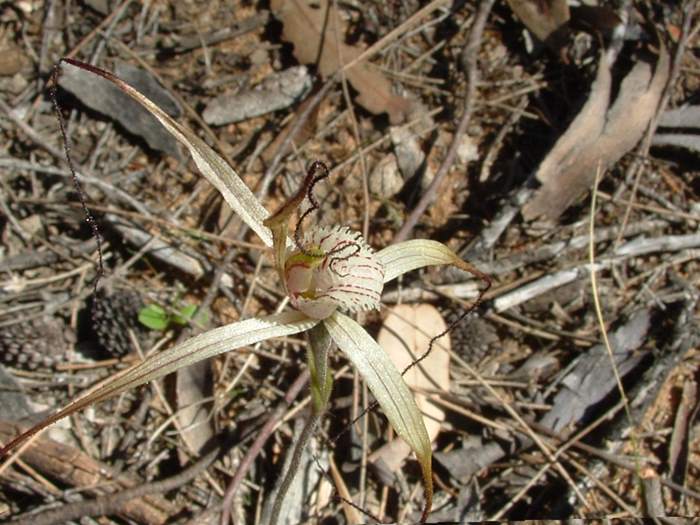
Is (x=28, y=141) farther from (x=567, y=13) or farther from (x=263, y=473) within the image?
(x=567, y=13)

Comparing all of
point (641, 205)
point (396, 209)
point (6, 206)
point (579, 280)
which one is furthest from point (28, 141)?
point (641, 205)

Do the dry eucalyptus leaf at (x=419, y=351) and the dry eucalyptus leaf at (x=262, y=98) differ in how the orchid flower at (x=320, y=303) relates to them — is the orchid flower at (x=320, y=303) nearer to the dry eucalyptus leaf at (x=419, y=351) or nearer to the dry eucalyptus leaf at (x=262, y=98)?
the dry eucalyptus leaf at (x=419, y=351)

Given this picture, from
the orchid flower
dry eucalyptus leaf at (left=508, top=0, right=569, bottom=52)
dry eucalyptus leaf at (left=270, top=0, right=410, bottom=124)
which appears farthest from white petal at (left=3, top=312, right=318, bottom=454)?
dry eucalyptus leaf at (left=508, top=0, right=569, bottom=52)

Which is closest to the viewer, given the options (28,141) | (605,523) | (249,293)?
(605,523)

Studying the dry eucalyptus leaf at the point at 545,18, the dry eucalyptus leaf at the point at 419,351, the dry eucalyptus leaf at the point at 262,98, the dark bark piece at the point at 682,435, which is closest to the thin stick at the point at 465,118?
the dry eucalyptus leaf at the point at 545,18

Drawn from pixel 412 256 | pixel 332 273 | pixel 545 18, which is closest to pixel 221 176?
pixel 332 273
